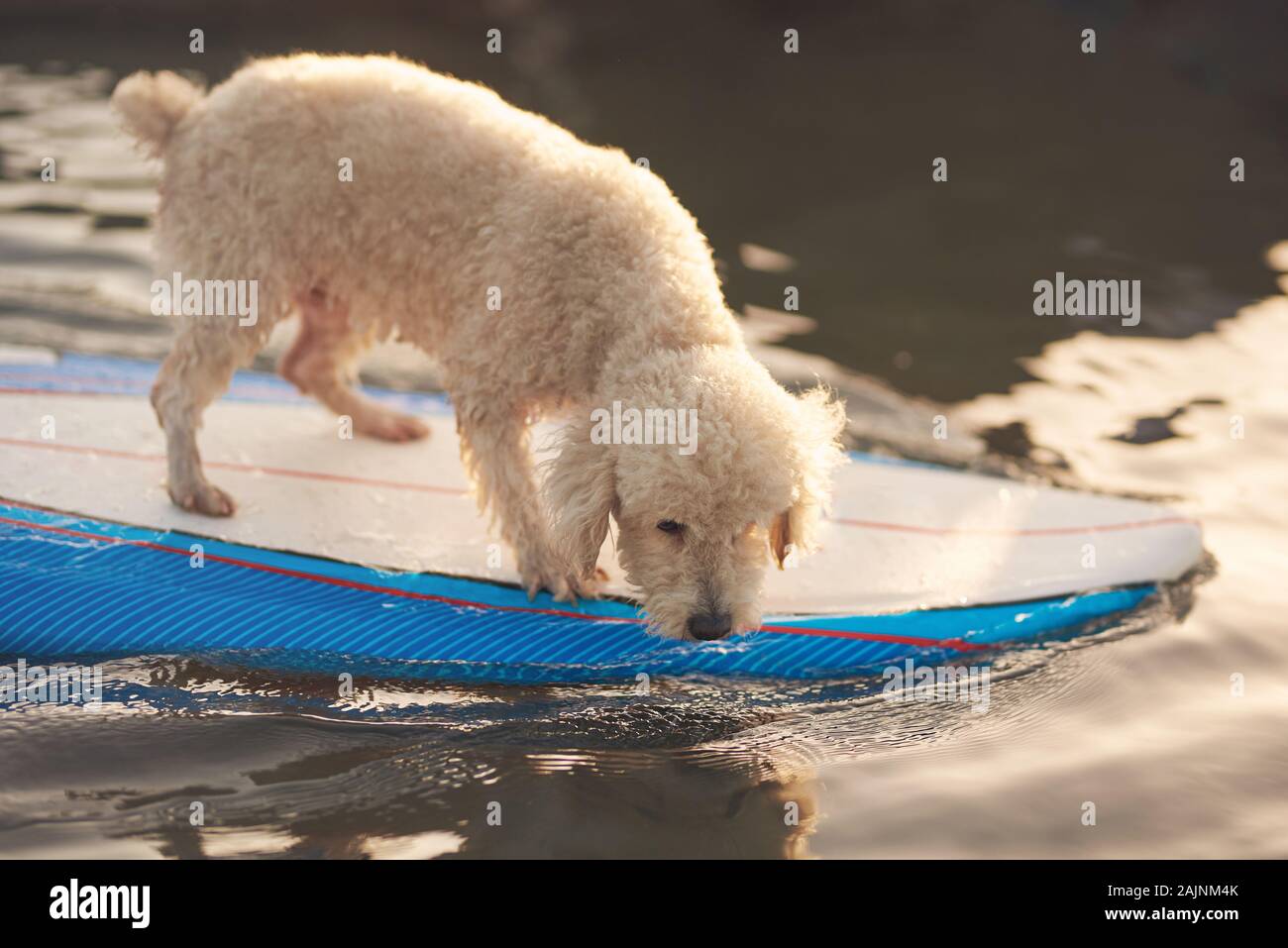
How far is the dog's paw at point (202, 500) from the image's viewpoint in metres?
4.32

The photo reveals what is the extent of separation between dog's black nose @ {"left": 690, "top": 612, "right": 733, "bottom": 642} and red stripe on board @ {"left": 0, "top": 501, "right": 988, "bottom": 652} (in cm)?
83

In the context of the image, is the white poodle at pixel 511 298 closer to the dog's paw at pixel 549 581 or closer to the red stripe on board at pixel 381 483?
the dog's paw at pixel 549 581

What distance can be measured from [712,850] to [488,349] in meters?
1.57

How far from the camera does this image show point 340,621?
403cm

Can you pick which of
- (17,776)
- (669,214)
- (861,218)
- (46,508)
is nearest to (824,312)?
(861,218)

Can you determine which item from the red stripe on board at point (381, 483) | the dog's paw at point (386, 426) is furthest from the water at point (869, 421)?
the dog's paw at point (386, 426)

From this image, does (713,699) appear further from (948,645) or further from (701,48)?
(701,48)

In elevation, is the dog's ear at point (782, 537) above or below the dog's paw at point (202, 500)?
below

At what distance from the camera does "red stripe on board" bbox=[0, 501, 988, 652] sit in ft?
13.3

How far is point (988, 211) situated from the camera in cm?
874

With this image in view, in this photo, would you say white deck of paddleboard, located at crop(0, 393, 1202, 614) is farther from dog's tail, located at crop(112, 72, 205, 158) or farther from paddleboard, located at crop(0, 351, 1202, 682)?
dog's tail, located at crop(112, 72, 205, 158)

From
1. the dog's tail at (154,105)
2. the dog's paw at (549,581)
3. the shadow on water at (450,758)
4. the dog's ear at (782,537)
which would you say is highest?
the dog's tail at (154,105)

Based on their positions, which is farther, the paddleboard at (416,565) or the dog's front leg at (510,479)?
the paddleboard at (416,565)

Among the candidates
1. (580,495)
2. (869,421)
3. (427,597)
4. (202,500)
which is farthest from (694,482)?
(869,421)
